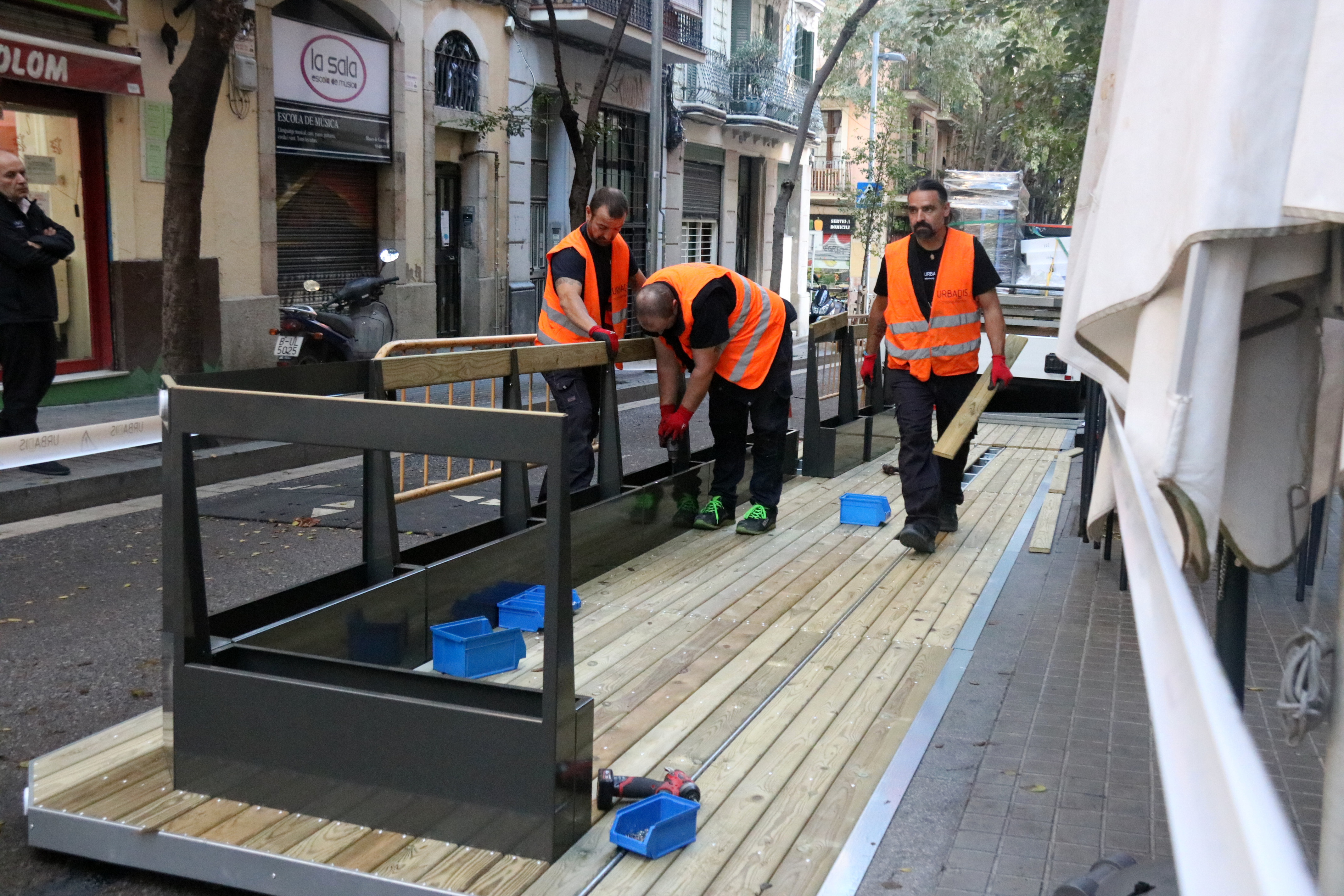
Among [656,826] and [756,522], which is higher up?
[656,826]

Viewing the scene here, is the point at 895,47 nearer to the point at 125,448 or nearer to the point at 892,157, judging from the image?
the point at 892,157

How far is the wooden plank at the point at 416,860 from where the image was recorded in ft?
9.83

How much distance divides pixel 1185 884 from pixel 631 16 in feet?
77.1

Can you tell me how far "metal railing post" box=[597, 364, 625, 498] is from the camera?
637 cm

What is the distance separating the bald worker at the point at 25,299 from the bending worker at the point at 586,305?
3.80 metres

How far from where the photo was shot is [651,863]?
3.15 meters

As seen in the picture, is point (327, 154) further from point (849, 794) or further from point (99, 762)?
point (849, 794)

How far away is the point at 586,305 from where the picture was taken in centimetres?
690

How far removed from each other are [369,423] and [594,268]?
3.77 meters

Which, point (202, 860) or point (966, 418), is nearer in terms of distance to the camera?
point (202, 860)

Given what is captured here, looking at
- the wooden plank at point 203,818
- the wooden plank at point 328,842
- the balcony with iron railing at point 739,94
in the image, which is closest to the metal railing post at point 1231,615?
the wooden plank at point 328,842

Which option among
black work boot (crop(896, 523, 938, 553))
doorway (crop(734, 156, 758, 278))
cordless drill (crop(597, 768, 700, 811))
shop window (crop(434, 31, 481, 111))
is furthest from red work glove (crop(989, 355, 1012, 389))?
doorway (crop(734, 156, 758, 278))

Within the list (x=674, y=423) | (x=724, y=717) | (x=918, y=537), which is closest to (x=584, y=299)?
(x=674, y=423)

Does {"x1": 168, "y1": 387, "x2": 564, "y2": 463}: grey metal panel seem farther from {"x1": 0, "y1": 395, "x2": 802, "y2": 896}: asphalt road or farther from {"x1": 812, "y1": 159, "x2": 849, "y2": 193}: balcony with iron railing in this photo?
{"x1": 812, "y1": 159, "x2": 849, "y2": 193}: balcony with iron railing
